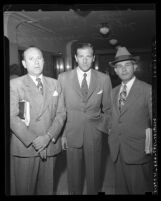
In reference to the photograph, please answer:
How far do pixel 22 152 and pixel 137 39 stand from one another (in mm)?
1662

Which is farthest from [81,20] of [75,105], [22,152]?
[22,152]

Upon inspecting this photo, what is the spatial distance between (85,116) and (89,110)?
0.07m

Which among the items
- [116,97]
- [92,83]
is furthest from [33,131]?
[116,97]

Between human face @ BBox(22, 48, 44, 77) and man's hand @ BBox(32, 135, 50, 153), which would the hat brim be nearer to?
human face @ BBox(22, 48, 44, 77)

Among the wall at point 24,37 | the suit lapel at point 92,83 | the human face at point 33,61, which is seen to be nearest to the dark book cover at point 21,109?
the human face at point 33,61

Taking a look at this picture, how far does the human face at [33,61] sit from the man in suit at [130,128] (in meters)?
0.74

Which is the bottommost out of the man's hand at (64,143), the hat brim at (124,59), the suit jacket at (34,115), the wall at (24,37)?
the man's hand at (64,143)

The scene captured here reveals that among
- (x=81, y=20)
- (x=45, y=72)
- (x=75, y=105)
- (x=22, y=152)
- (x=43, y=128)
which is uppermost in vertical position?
(x=81, y=20)

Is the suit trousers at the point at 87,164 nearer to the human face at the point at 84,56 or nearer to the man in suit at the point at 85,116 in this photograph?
the man in suit at the point at 85,116

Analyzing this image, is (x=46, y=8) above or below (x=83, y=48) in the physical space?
above

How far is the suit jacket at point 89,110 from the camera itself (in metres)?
3.55

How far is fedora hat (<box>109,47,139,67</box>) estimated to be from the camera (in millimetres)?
3549

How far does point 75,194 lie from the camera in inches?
141
